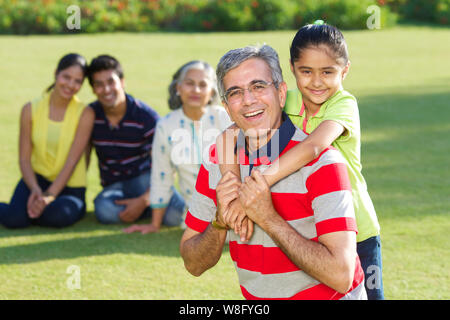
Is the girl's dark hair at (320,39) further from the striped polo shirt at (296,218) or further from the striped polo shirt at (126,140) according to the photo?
the striped polo shirt at (126,140)

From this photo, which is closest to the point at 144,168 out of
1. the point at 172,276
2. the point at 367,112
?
the point at 172,276

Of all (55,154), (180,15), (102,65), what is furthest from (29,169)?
(180,15)

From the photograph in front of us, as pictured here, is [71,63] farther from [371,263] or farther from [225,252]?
[371,263]

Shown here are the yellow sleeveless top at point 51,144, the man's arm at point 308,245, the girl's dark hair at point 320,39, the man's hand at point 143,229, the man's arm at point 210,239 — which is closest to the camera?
the man's arm at point 308,245

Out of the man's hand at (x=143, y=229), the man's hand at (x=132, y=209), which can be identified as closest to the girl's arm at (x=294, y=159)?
the man's hand at (x=143, y=229)

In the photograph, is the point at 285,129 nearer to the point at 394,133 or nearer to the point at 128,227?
the point at 128,227

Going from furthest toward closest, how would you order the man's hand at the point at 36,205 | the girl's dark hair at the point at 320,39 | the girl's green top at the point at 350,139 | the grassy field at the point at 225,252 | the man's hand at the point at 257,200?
the man's hand at the point at 36,205 → the grassy field at the point at 225,252 → the girl's dark hair at the point at 320,39 → the girl's green top at the point at 350,139 → the man's hand at the point at 257,200

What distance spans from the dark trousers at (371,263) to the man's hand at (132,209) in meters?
2.99

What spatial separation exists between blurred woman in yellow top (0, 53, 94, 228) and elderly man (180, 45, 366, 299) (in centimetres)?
325

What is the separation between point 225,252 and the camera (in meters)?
4.97

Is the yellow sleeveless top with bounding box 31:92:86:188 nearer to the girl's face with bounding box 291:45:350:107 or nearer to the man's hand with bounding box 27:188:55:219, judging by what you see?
the man's hand with bounding box 27:188:55:219

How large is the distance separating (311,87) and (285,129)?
2.31 ft

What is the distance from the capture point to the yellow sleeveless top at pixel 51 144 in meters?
5.92

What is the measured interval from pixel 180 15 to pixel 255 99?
20.1 m
